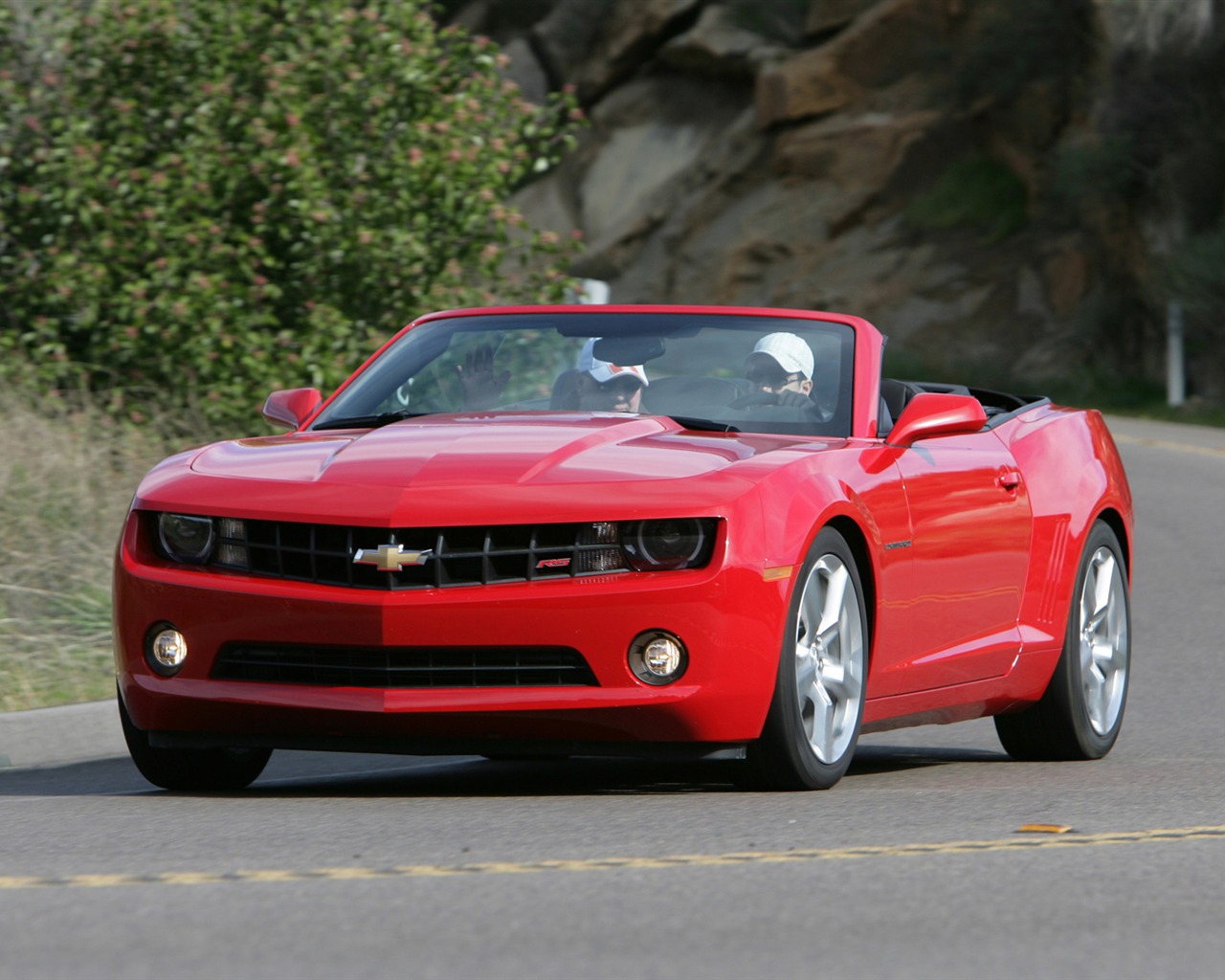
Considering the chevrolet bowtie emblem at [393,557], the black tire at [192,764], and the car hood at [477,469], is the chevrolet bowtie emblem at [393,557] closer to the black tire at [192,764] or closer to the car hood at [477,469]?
the car hood at [477,469]

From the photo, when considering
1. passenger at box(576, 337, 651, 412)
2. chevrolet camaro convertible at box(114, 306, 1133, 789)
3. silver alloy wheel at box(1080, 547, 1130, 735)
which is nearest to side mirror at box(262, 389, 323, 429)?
chevrolet camaro convertible at box(114, 306, 1133, 789)

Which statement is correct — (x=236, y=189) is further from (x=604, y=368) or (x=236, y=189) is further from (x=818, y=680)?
(x=818, y=680)

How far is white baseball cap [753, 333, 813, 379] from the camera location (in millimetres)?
7160

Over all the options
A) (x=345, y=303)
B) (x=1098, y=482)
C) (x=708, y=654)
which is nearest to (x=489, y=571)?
(x=708, y=654)

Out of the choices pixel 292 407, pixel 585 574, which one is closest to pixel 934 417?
pixel 585 574

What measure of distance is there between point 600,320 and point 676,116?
33.8 m

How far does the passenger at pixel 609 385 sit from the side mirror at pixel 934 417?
0.77m

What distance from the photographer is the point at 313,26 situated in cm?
1498

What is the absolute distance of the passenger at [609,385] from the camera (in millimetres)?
7109

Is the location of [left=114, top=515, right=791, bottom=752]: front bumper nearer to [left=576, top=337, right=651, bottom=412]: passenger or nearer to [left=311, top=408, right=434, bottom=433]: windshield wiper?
[left=311, top=408, right=434, bottom=433]: windshield wiper

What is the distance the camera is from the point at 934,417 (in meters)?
6.92

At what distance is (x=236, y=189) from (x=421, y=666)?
9505 mm

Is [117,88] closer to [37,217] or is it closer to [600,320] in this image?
[37,217]

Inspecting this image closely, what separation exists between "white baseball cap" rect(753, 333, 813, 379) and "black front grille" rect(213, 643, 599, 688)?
1554 mm
